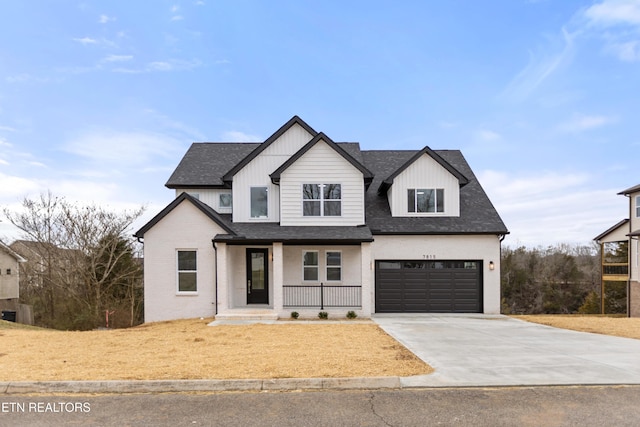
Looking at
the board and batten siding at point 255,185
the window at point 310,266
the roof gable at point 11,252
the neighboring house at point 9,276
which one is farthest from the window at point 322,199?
the neighboring house at point 9,276

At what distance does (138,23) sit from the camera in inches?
653

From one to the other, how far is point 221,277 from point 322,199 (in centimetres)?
550

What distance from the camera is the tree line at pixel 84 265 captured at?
26.5 meters

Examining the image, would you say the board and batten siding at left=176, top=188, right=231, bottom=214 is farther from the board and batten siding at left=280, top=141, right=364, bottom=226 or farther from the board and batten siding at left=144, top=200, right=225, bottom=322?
the board and batten siding at left=280, top=141, right=364, bottom=226

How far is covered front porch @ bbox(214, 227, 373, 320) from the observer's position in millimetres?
16328

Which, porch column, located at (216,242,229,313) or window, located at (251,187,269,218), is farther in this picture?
window, located at (251,187,269,218)

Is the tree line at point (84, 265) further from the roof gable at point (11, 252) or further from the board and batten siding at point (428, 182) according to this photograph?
the board and batten siding at point (428, 182)

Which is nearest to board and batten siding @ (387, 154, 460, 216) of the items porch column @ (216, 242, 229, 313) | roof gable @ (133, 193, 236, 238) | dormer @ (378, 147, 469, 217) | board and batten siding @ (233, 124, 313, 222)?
dormer @ (378, 147, 469, 217)

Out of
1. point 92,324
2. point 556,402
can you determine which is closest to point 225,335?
point 556,402

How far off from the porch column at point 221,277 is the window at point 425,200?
8884 millimetres

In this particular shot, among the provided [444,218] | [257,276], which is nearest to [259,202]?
[257,276]

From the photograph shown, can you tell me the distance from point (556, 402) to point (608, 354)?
4.59 meters

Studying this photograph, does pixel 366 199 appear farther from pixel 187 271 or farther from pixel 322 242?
pixel 187 271

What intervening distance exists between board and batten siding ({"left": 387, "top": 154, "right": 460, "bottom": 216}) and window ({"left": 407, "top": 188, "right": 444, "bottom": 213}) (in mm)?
168
